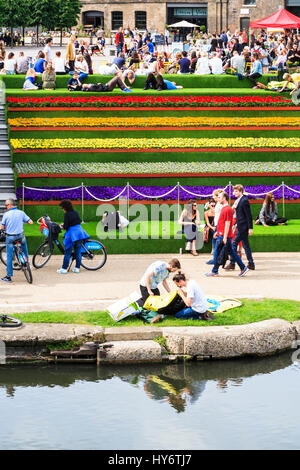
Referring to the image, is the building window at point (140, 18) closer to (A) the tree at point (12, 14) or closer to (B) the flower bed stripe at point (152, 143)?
(A) the tree at point (12, 14)

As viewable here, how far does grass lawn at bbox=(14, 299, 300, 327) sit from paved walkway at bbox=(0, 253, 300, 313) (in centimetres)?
62

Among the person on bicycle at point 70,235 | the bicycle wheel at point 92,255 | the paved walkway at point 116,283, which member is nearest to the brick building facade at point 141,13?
the paved walkway at point 116,283

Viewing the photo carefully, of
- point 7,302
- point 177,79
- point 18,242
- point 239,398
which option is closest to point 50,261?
point 18,242

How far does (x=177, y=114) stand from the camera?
30531mm

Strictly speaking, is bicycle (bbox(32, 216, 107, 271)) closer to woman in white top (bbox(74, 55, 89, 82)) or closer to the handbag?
the handbag

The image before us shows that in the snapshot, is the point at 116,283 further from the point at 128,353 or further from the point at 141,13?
the point at 141,13

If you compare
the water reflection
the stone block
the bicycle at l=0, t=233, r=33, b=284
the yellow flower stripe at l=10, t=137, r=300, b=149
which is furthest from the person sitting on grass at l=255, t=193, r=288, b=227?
the water reflection

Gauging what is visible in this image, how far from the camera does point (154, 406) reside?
550 inches

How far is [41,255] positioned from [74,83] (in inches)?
477

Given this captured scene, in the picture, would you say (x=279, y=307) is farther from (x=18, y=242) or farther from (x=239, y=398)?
(x=18, y=242)

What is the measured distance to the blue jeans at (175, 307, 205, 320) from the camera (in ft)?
54.6

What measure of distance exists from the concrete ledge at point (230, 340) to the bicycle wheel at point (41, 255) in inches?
219

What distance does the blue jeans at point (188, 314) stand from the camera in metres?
16.7

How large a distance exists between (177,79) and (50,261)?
14.2 metres
